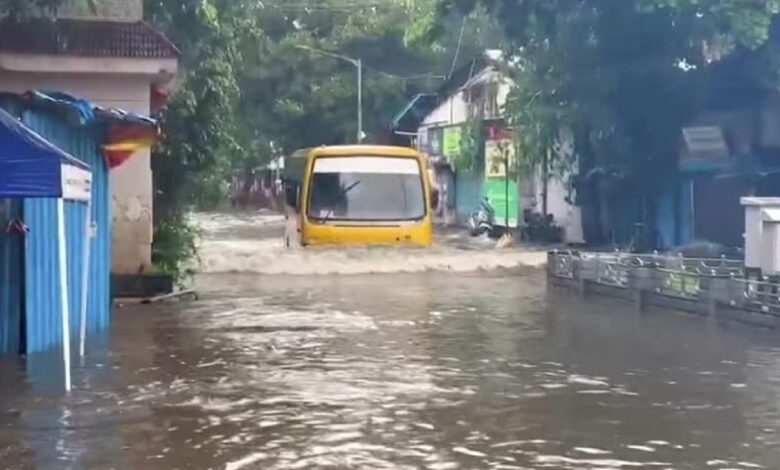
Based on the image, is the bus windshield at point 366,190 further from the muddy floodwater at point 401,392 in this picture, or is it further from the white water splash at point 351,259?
the muddy floodwater at point 401,392

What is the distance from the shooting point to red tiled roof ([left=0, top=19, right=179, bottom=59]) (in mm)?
17297

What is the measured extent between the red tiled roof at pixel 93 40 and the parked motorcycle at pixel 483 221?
26825mm

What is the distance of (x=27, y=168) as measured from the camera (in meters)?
10.7

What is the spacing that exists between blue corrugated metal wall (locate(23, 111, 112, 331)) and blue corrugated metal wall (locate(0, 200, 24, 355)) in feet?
6.35

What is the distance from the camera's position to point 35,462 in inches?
329

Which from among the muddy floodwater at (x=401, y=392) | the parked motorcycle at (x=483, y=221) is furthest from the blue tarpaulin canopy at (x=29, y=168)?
the parked motorcycle at (x=483, y=221)

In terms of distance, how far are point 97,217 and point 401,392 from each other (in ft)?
20.2

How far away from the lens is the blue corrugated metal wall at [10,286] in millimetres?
12820

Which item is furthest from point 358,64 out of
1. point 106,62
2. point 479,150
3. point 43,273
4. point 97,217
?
point 43,273

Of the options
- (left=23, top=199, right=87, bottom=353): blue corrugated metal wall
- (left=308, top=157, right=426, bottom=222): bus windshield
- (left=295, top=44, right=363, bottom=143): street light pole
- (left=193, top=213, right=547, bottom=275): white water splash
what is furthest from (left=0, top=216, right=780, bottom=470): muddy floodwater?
(left=295, top=44, right=363, bottom=143): street light pole

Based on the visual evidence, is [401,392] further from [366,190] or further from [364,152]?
[364,152]

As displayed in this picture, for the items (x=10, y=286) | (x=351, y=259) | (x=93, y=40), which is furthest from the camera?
(x=351, y=259)

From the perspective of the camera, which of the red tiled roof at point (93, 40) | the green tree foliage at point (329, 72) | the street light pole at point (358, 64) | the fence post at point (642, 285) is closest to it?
the red tiled roof at point (93, 40)

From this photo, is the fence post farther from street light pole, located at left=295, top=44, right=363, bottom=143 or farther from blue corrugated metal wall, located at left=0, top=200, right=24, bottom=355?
street light pole, located at left=295, top=44, right=363, bottom=143
